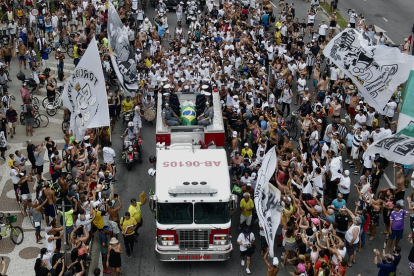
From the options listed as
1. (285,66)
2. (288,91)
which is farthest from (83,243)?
(285,66)

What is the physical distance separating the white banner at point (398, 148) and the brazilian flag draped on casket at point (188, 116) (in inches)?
293

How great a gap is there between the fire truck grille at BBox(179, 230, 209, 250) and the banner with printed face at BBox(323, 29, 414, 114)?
8.52 m

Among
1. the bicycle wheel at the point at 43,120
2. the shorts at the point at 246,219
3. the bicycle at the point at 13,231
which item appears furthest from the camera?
the bicycle wheel at the point at 43,120

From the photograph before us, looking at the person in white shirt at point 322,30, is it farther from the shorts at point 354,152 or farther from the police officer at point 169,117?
the police officer at point 169,117

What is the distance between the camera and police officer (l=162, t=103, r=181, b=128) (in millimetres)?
21125

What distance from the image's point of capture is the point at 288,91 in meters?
25.7

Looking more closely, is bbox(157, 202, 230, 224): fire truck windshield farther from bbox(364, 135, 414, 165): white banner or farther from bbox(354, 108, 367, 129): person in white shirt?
bbox(354, 108, 367, 129): person in white shirt

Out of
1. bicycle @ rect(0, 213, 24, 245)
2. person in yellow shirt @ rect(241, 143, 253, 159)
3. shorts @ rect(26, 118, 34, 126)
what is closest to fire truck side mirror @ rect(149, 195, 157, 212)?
bicycle @ rect(0, 213, 24, 245)

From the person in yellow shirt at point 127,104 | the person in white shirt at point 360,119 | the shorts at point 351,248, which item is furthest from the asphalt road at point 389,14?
the shorts at point 351,248

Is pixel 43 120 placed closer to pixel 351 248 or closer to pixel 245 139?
pixel 245 139

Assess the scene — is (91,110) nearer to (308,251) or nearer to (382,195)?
(308,251)

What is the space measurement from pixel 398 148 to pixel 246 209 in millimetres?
4997

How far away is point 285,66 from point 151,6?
18580 mm

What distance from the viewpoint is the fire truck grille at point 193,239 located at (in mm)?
17047
